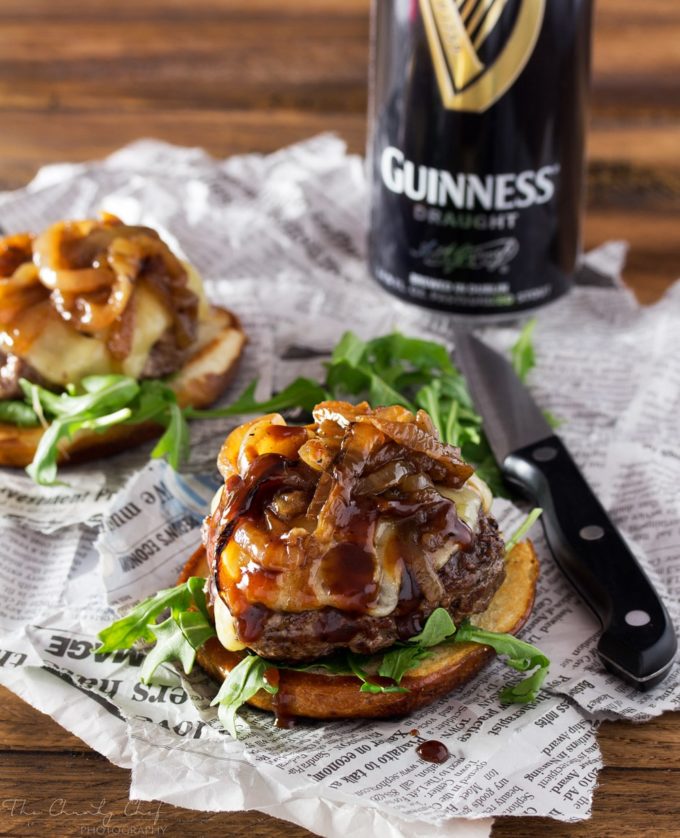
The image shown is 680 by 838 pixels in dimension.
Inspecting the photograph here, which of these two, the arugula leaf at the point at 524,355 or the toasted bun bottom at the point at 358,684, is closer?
the toasted bun bottom at the point at 358,684

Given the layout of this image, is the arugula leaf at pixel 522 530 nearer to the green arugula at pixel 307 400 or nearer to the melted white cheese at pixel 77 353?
the green arugula at pixel 307 400

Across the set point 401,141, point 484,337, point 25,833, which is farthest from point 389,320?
point 25,833

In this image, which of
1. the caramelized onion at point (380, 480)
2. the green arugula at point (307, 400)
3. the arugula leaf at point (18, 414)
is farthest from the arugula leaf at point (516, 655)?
the arugula leaf at point (18, 414)

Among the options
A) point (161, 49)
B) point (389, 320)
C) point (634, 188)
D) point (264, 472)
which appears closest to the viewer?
point (264, 472)

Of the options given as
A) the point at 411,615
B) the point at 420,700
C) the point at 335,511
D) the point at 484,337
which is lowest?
the point at 484,337

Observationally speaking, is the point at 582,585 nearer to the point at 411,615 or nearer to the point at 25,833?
the point at 411,615

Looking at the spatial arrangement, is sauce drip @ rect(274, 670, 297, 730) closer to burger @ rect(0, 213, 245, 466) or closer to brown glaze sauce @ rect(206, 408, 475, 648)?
brown glaze sauce @ rect(206, 408, 475, 648)
